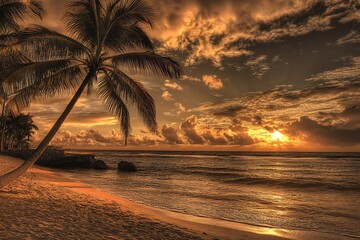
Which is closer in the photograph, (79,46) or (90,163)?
(79,46)

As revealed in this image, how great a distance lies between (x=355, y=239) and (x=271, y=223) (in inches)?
108

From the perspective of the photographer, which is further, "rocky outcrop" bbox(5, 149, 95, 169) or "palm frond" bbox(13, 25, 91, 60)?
"rocky outcrop" bbox(5, 149, 95, 169)

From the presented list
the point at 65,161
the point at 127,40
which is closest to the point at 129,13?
the point at 127,40

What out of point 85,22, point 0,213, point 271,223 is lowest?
point 271,223

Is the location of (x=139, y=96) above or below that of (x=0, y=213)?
above

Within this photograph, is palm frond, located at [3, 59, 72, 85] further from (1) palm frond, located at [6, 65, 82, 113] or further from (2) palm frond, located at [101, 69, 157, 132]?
(2) palm frond, located at [101, 69, 157, 132]

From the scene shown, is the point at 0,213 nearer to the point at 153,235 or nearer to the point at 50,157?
the point at 153,235

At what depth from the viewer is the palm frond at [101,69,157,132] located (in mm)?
10344

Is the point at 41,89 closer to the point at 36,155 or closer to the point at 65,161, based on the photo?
the point at 36,155

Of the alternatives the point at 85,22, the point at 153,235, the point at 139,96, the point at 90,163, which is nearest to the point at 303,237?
the point at 153,235

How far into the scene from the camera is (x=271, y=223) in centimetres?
1053

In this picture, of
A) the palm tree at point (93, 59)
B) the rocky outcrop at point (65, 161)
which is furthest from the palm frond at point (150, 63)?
the rocky outcrop at point (65, 161)

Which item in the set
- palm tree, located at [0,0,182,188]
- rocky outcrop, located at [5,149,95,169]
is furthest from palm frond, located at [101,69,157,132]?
rocky outcrop, located at [5,149,95,169]

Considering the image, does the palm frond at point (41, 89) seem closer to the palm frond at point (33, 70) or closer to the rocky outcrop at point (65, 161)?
the palm frond at point (33, 70)
